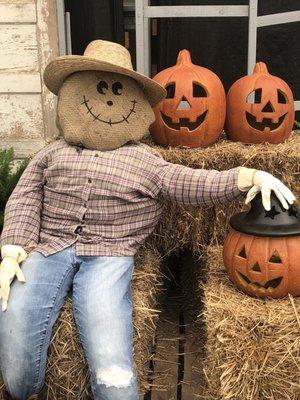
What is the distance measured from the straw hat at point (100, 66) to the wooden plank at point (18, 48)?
1362 mm

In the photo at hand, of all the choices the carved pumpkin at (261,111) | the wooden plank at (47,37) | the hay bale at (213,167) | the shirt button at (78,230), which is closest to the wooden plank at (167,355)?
the hay bale at (213,167)

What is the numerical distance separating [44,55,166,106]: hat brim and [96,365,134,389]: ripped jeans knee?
124 centimetres

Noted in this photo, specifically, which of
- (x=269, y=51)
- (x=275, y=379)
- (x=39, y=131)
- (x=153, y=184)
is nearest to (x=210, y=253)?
(x=153, y=184)

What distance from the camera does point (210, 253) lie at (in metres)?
2.86

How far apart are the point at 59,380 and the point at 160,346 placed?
898mm

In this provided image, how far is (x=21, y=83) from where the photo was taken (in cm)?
394

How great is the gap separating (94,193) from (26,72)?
5.97 ft

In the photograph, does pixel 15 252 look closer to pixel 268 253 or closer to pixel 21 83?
pixel 268 253

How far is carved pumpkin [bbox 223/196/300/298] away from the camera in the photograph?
2.20 meters

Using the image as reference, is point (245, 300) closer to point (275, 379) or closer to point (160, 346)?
point (275, 379)

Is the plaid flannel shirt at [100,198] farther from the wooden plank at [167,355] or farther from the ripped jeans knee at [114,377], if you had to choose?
the wooden plank at [167,355]

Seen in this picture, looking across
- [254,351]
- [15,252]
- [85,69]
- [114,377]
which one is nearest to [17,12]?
[85,69]

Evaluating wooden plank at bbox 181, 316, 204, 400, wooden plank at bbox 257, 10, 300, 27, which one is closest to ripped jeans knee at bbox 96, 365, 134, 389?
wooden plank at bbox 181, 316, 204, 400

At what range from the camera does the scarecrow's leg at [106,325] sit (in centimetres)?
203
